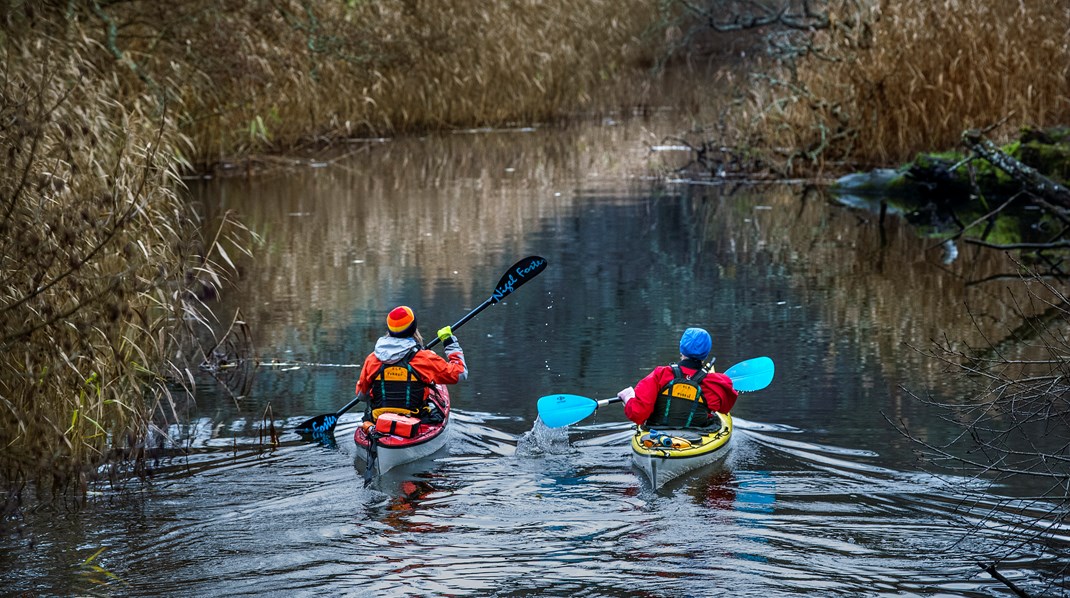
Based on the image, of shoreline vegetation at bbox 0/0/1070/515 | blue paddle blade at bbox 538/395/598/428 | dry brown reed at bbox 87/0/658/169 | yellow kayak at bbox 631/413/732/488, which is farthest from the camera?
dry brown reed at bbox 87/0/658/169

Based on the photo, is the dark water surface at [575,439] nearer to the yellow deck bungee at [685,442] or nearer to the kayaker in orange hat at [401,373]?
the yellow deck bungee at [685,442]

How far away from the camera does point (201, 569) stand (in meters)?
6.06

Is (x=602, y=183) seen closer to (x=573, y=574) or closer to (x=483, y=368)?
(x=483, y=368)

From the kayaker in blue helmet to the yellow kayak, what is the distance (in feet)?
0.26

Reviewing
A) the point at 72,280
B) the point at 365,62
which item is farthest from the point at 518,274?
the point at 365,62

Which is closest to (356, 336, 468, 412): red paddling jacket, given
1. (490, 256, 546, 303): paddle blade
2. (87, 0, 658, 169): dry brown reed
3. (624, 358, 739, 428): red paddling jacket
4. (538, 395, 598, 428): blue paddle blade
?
(538, 395, 598, 428): blue paddle blade

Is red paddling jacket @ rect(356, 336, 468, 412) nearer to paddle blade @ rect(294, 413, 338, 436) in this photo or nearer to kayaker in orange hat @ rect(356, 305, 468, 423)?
kayaker in orange hat @ rect(356, 305, 468, 423)

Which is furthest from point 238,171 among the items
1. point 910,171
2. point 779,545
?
point 779,545

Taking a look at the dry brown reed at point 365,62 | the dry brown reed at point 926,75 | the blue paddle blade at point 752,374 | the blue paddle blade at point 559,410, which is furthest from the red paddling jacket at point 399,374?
the dry brown reed at point 926,75

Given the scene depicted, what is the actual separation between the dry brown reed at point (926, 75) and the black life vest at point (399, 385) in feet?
33.8

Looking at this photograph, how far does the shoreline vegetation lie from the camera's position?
669cm

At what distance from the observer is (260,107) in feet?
67.4

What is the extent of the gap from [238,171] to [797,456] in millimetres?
14335

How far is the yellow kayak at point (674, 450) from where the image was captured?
7.43 metres
